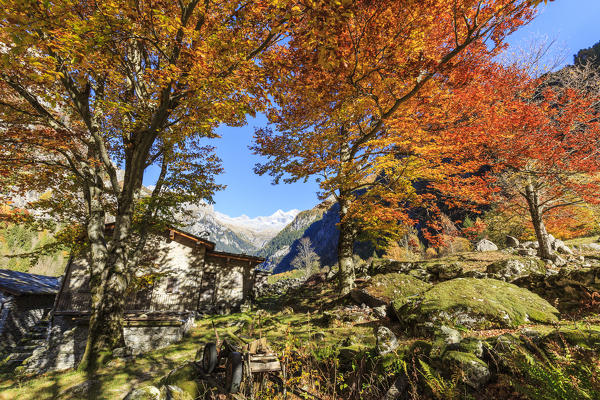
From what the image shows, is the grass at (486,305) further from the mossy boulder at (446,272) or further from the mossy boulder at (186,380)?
the mossy boulder at (186,380)

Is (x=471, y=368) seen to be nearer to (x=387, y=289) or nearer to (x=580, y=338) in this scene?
(x=580, y=338)

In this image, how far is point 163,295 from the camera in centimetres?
1675

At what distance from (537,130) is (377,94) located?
1057 centimetres

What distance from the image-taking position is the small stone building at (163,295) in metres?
11.1

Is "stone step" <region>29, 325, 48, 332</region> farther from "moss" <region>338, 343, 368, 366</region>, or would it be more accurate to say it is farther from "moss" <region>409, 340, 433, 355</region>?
"moss" <region>409, 340, 433, 355</region>

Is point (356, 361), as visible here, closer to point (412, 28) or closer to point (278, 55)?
point (278, 55)

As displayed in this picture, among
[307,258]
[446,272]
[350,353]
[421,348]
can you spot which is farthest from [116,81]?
[307,258]

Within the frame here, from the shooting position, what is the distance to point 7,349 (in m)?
14.1

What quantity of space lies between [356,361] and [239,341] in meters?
2.58

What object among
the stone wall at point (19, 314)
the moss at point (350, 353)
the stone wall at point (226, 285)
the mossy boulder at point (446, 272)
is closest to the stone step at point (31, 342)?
Result: the stone wall at point (19, 314)

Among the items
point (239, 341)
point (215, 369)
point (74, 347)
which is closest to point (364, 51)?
point (239, 341)

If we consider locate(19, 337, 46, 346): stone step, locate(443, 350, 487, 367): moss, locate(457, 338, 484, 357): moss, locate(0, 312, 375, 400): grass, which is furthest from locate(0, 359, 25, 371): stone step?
locate(457, 338, 484, 357): moss

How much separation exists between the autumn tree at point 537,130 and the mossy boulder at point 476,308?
6.56 metres

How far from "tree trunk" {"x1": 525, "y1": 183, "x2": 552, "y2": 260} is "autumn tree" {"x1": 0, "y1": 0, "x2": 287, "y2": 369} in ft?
49.5
